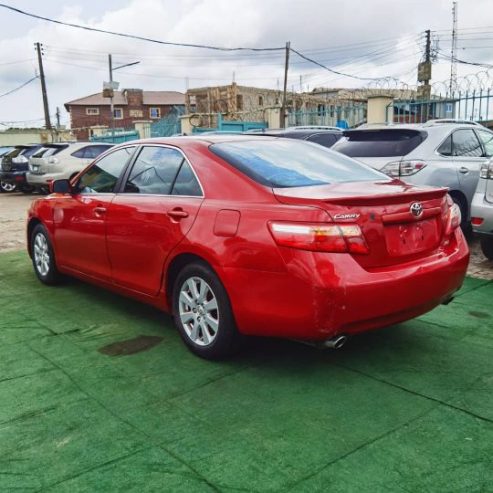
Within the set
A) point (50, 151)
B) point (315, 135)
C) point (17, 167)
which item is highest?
point (315, 135)

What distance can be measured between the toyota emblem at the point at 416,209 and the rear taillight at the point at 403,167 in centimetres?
390

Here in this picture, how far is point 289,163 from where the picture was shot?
13.0 feet

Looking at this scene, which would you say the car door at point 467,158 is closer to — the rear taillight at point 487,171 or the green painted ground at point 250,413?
the rear taillight at point 487,171

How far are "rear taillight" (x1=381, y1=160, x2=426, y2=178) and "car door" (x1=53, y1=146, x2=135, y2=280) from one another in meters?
3.76

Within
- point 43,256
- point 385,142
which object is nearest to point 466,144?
point 385,142

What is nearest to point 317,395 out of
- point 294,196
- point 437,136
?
point 294,196

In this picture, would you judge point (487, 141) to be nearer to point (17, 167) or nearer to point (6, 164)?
point (17, 167)

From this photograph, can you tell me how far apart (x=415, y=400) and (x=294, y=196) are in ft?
4.36

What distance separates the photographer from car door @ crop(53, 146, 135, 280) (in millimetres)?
4777

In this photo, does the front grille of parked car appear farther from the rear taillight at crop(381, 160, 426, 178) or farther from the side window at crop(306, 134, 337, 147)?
the rear taillight at crop(381, 160, 426, 178)

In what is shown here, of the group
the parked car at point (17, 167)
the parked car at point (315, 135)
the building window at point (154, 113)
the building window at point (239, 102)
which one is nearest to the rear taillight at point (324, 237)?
the parked car at point (315, 135)

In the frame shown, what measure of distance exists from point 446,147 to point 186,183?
15.4 feet

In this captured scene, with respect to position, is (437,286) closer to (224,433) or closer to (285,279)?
(285,279)

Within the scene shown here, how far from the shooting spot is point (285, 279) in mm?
3197
